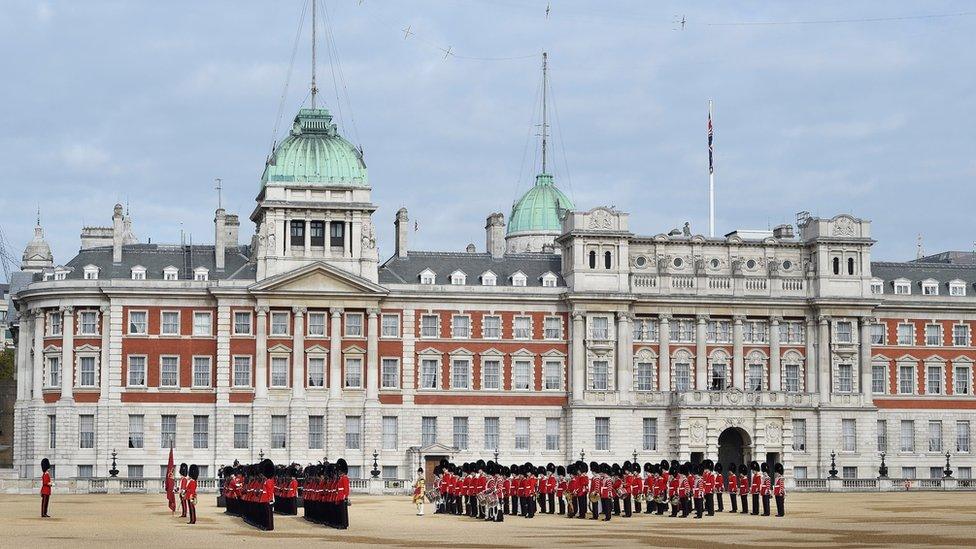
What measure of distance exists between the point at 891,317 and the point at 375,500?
1677 inches

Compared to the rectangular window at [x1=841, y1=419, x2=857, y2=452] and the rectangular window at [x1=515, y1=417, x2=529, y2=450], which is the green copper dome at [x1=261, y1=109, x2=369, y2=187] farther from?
the rectangular window at [x1=841, y1=419, x2=857, y2=452]

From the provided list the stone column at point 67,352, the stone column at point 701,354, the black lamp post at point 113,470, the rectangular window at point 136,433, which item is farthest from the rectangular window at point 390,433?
the stone column at point 701,354

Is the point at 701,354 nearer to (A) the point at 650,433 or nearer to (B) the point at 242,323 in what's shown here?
(A) the point at 650,433

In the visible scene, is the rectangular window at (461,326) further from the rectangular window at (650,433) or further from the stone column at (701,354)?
the stone column at (701,354)

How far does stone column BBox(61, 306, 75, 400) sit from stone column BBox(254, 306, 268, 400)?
424 inches

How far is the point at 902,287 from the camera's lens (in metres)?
104

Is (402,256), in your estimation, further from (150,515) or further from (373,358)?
(150,515)

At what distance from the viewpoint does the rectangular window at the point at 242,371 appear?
94688 mm

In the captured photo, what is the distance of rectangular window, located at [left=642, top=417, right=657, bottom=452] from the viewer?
98125 millimetres

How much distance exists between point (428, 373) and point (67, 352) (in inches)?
852

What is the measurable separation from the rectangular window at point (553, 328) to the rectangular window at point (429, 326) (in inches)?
271

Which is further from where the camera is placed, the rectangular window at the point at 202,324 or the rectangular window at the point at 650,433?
the rectangular window at the point at 650,433

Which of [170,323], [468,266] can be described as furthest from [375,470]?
[468,266]

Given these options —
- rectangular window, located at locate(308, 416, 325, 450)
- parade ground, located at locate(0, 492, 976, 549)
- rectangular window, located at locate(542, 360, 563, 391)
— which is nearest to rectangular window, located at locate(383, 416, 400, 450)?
rectangular window, located at locate(308, 416, 325, 450)
